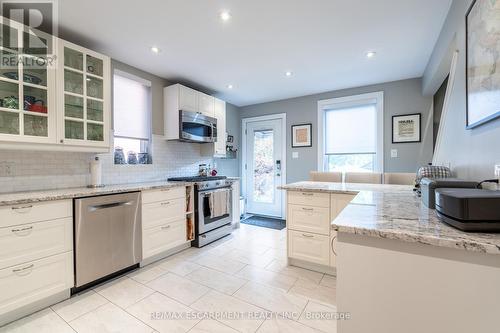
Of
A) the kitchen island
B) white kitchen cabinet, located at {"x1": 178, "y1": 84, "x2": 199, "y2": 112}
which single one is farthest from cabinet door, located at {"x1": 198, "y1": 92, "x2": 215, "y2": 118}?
the kitchen island

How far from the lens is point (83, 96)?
7.24 feet

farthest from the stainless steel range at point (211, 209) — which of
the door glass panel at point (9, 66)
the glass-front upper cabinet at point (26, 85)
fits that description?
the door glass panel at point (9, 66)

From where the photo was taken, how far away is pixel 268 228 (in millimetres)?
3863

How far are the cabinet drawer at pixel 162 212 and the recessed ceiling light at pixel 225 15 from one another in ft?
6.75

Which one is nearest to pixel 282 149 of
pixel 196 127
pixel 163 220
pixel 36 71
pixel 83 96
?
pixel 196 127

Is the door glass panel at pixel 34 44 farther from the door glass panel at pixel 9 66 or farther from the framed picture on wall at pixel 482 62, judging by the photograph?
the framed picture on wall at pixel 482 62

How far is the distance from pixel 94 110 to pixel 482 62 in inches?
125

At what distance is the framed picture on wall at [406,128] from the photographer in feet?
10.9

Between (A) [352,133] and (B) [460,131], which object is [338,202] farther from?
(A) [352,133]

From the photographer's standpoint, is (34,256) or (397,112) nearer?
(34,256)

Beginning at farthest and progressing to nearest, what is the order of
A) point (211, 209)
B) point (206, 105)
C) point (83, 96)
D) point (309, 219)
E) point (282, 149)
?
point (282, 149) < point (206, 105) < point (211, 209) < point (309, 219) < point (83, 96)

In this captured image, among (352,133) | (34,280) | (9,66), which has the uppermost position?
(9,66)

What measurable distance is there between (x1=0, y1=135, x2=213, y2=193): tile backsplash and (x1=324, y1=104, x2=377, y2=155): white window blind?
2763mm

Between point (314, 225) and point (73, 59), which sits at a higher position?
point (73, 59)
